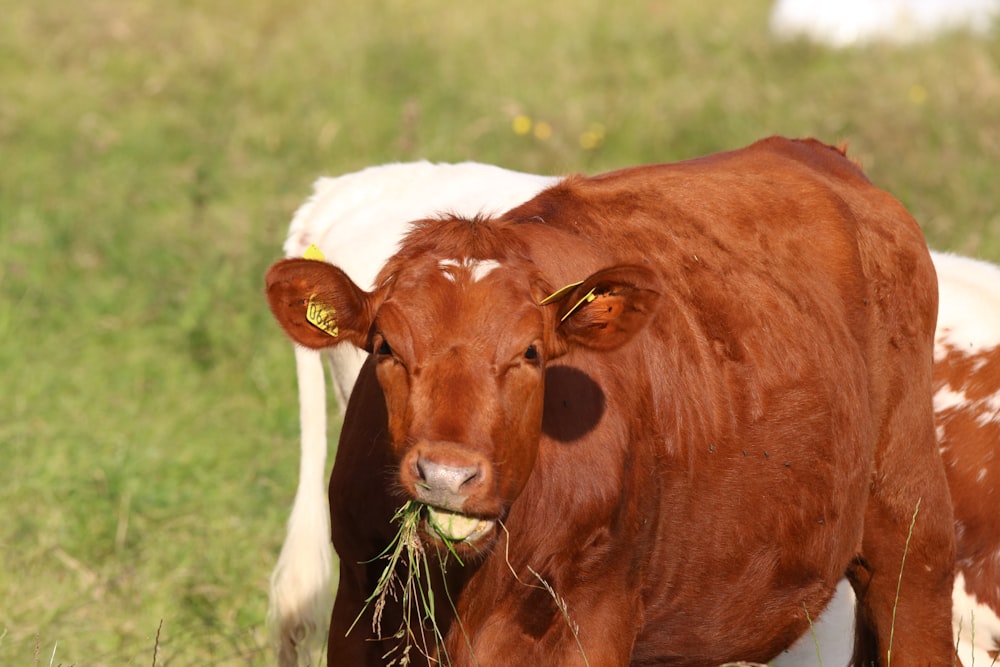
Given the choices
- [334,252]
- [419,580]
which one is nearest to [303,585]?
[334,252]

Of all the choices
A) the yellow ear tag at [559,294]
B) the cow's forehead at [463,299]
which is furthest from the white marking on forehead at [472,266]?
the yellow ear tag at [559,294]

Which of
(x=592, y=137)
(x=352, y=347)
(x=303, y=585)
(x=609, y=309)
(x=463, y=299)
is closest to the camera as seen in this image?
(x=463, y=299)

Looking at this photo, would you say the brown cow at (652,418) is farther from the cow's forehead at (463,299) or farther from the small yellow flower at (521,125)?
the small yellow flower at (521,125)

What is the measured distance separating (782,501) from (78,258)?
5.96 m

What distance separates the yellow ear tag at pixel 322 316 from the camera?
126 inches

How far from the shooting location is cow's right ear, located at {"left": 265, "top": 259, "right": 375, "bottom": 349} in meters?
3.16

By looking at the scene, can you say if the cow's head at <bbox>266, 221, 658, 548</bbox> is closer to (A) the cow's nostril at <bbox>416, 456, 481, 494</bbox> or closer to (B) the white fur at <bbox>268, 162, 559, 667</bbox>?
(A) the cow's nostril at <bbox>416, 456, 481, 494</bbox>

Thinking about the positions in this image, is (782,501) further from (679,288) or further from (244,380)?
(244,380)

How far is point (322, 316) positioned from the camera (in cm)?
323

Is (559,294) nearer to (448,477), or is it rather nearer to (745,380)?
(448,477)

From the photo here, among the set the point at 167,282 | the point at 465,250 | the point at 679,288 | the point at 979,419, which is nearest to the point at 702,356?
the point at 679,288

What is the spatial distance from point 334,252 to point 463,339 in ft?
7.10

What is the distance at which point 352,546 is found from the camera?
333 centimetres

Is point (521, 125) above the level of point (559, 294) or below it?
above
